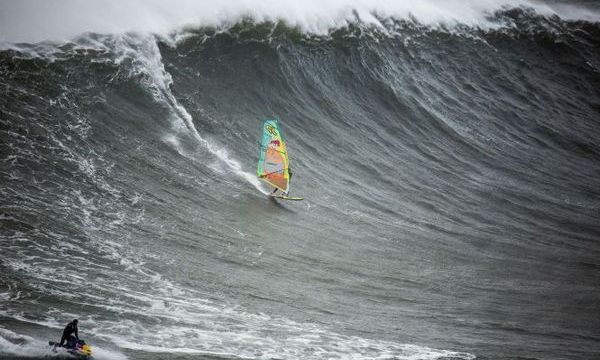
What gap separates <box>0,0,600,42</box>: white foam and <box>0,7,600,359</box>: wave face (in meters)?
0.58

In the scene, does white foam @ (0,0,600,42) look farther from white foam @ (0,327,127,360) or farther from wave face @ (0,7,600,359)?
white foam @ (0,327,127,360)

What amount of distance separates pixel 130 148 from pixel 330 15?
12.8m

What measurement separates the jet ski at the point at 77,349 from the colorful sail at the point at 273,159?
8.97m

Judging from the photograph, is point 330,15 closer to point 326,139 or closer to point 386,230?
point 326,139

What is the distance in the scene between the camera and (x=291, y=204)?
56.5 ft

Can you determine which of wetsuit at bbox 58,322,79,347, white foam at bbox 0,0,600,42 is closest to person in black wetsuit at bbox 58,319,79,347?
wetsuit at bbox 58,322,79,347

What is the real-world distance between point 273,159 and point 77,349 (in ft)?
30.8

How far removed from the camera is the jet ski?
342 inches

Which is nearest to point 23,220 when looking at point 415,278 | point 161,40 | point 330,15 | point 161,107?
point 161,107

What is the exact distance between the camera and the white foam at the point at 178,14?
19.0 metres

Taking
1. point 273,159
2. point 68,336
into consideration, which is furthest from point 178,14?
point 68,336

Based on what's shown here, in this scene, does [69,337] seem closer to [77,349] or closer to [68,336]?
[68,336]

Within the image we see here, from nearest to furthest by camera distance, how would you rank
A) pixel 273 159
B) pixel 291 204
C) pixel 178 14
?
pixel 291 204
pixel 273 159
pixel 178 14

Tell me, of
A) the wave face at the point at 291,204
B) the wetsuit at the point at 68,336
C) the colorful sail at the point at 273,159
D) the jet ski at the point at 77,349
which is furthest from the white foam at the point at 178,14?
the jet ski at the point at 77,349
